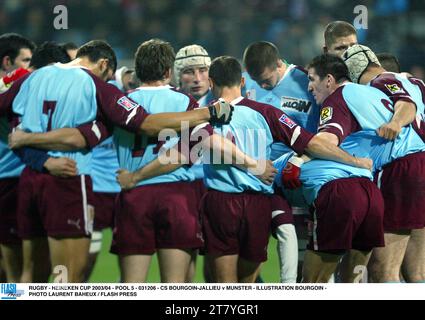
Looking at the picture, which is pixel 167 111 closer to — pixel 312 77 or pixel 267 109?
pixel 267 109

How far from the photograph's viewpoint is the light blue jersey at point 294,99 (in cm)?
698

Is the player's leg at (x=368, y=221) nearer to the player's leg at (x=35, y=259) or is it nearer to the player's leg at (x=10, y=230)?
the player's leg at (x=35, y=259)

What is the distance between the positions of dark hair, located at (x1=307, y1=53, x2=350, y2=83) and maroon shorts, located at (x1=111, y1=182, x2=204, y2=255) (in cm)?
140

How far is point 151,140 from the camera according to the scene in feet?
19.2

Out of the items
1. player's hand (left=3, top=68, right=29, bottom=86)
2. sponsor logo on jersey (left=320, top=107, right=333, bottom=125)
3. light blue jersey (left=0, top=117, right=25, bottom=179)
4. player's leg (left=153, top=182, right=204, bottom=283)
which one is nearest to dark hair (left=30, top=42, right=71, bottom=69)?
player's hand (left=3, top=68, right=29, bottom=86)

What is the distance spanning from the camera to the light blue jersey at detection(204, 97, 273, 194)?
6.02 meters

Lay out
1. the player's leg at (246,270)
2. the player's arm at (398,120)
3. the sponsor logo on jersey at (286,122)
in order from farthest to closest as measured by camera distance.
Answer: the player's leg at (246,270), the player's arm at (398,120), the sponsor logo on jersey at (286,122)

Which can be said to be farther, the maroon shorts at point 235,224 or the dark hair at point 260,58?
the dark hair at point 260,58

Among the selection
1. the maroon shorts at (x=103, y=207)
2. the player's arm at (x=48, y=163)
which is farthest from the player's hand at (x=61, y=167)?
the maroon shorts at (x=103, y=207)

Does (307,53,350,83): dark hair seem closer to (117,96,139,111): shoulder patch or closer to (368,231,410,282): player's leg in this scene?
(368,231,410,282): player's leg

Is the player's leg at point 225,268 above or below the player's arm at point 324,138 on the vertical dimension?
below

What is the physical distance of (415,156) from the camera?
21.5 feet

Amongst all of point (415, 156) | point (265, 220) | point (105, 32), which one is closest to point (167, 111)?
point (265, 220)

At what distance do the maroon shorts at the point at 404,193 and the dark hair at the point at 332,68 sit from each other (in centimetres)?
76
